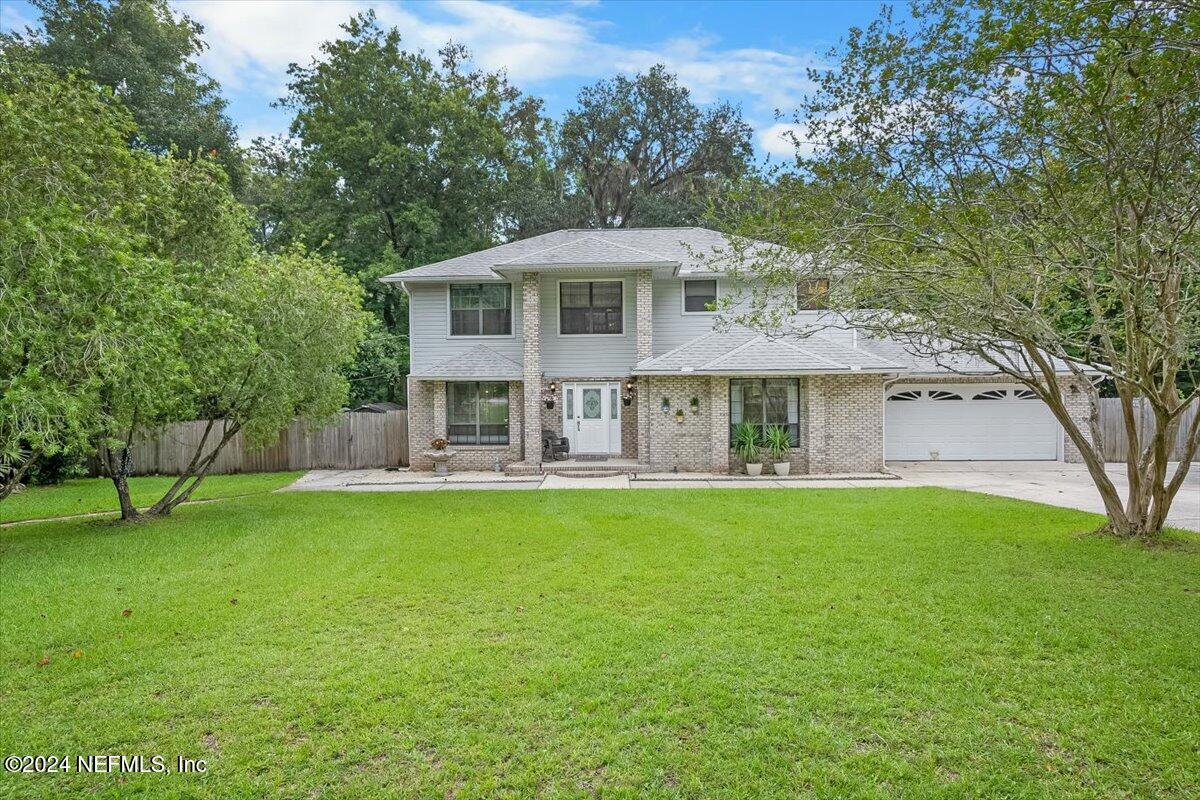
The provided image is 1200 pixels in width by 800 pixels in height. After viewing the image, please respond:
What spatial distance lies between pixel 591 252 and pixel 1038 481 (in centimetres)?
1130

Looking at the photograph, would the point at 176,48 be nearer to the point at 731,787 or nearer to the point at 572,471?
the point at 572,471

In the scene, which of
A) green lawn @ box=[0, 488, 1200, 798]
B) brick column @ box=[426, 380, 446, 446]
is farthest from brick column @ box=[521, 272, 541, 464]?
green lawn @ box=[0, 488, 1200, 798]

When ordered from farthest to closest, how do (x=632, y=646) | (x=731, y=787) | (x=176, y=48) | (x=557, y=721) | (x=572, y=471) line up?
(x=176, y=48) → (x=572, y=471) → (x=632, y=646) → (x=557, y=721) → (x=731, y=787)

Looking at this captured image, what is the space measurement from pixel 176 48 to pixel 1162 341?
102 feet

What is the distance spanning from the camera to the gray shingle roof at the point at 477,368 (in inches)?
643

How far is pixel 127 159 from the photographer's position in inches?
322

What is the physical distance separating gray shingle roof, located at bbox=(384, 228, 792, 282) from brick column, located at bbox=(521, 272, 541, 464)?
756mm

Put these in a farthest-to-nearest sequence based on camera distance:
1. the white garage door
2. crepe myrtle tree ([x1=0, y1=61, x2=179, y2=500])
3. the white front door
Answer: the white garage door, the white front door, crepe myrtle tree ([x1=0, y1=61, x2=179, y2=500])

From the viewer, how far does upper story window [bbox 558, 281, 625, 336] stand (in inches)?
664

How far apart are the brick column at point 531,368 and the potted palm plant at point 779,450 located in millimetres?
5653

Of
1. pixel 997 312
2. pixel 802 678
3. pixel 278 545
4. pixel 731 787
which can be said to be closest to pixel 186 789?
pixel 731 787

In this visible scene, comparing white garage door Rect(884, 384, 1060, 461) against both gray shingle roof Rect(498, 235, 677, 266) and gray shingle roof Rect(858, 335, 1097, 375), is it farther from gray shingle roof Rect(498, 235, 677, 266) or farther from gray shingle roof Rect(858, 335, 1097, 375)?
gray shingle roof Rect(498, 235, 677, 266)

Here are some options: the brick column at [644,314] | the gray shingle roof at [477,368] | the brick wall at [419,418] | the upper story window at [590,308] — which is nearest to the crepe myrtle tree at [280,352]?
the gray shingle roof at [477,368]

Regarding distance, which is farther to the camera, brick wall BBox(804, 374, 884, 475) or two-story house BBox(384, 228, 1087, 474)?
two-story house BBox(384, 228, 1087, 474)
